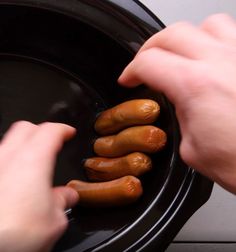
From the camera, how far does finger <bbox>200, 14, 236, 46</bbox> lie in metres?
0.40

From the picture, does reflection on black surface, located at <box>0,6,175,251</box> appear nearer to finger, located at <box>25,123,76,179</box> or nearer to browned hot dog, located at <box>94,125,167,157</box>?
browned hot dog, located at <box>94,125,167,157</box>

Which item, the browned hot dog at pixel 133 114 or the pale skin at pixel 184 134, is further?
the browned hot dog at pixel 133 114

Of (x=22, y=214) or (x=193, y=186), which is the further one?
(x=193, y=186)

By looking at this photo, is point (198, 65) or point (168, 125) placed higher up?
point (198, 65)

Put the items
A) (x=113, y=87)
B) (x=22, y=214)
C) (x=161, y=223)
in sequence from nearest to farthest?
1. (x=22, y=214)
2. (x=161, y=223)
3. (x=113, y=87)

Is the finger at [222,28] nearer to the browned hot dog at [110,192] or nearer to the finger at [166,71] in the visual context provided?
the finger at [166,71]

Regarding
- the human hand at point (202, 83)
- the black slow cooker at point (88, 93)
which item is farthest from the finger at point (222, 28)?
the black slow cooker at point (88, 93)

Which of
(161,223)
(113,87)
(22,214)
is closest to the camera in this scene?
(22,214)

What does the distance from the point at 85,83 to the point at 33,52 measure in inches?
3.0

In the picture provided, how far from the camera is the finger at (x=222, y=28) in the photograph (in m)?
0.40

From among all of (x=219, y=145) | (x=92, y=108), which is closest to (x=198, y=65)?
(x=219, y=145)

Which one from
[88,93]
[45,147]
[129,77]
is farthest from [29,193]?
[88,93]

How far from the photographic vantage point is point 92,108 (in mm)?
624

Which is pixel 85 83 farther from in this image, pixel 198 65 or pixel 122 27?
pixel 198 65
